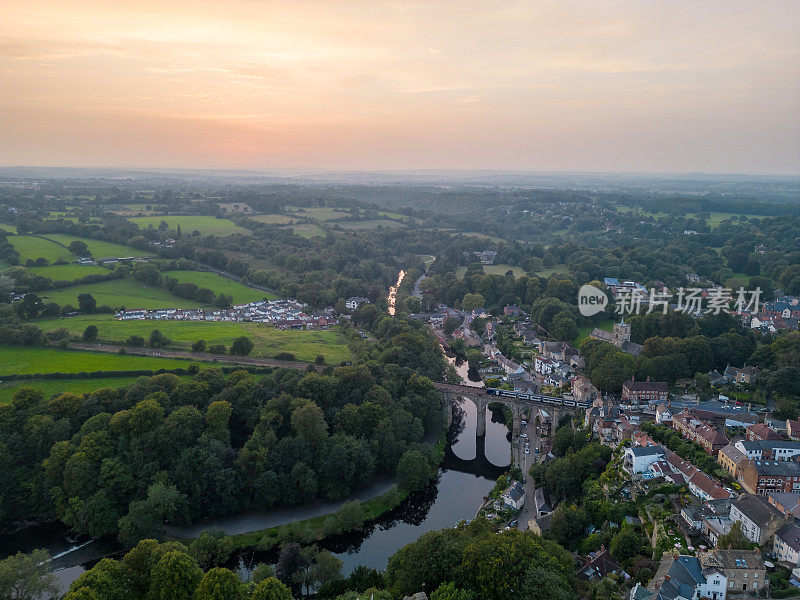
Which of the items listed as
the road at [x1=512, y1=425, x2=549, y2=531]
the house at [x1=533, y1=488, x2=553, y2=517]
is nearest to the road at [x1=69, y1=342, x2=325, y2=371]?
the road at [x1=512, y1=425, x2=549, y2=531]

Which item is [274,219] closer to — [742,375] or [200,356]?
[200,356]

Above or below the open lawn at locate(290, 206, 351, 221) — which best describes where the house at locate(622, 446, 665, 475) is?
below

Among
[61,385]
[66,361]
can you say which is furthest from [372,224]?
[61,385]

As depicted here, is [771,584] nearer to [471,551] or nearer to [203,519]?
[471,551]

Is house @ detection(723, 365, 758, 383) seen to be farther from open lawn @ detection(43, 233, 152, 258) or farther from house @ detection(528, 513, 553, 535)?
open lawn @ detection(43, 233, 152, 258)

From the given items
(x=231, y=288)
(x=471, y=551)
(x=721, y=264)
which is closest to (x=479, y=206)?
(x=721, y=264)
